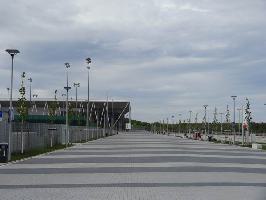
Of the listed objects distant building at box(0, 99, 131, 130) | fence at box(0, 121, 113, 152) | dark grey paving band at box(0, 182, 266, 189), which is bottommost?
dark grey paving band at box(0, 182, 266, 189)

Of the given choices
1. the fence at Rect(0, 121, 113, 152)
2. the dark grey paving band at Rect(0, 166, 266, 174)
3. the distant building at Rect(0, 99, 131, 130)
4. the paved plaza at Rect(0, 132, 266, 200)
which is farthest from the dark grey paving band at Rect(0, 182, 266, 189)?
the distant building at Rect(0, 99, 131, 130)

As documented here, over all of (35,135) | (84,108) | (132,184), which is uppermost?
(84,108)

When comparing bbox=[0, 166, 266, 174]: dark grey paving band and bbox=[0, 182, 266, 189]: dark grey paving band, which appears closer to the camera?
bbox=[0, 182, 266, 189]: dark grey paving band

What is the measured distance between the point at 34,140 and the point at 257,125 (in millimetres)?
130053

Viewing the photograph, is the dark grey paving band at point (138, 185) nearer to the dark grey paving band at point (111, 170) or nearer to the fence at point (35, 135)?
the dark grey paving band at point (111, 170)

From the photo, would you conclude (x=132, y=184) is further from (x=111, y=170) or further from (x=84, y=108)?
(x=84, y=108)

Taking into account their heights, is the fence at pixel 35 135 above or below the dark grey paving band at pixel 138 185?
above

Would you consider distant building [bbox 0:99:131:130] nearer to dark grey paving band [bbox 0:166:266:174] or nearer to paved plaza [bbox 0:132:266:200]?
dark grey paving band [bbox 0:166:266:174]

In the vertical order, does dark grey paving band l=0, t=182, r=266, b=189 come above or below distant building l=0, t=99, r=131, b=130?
below

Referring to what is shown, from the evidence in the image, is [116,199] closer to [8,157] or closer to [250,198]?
[250,198]

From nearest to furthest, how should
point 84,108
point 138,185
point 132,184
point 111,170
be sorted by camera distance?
point 138,185 < point 132,184 < point 111,170 < point 84,108

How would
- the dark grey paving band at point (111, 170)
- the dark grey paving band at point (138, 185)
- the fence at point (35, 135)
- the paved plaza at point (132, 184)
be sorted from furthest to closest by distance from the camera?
the fence at point (35, 135) < the dark grey paving band at point (111, 170) < the dark grey paving band at point (138, 185) < the paved plaza at point (132, 184)

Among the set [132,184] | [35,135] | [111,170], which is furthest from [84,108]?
[132,184]

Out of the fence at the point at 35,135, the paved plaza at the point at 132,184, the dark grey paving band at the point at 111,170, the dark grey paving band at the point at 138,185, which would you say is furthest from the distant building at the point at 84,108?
the dark grey paving band at the point at 138,185
